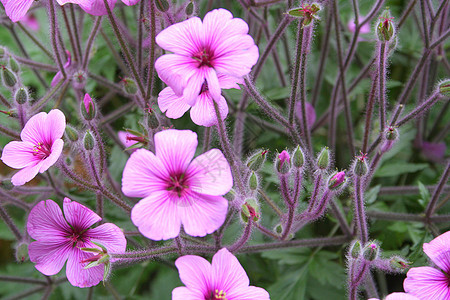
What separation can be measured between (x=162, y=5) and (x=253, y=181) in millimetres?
456

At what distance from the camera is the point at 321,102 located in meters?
1.94

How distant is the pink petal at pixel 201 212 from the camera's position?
0.85m

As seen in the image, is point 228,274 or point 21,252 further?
point 21,252

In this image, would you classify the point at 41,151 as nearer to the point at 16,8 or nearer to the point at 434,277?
the point at 16,8

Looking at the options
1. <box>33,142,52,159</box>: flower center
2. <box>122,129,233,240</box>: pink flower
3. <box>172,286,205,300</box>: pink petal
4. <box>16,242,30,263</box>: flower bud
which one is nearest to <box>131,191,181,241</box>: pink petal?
<box>122,129,233,240</box>: pink flower

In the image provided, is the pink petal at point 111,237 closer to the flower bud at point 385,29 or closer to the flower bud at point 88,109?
the flower bud at point 88,109

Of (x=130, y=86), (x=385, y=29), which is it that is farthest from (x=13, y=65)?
(x=385, y=29)

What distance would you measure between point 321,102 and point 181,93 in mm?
1127

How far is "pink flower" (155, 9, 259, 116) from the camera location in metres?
0.90

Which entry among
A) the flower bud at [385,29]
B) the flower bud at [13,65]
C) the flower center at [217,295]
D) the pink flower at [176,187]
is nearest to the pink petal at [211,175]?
the pink flower at [176,187]

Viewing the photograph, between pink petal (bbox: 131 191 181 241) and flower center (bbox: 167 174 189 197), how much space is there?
0.03m

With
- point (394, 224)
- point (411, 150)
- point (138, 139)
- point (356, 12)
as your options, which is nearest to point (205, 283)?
point (138, 139)

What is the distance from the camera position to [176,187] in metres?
0.91

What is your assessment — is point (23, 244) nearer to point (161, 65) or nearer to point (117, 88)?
point (117, 88)
